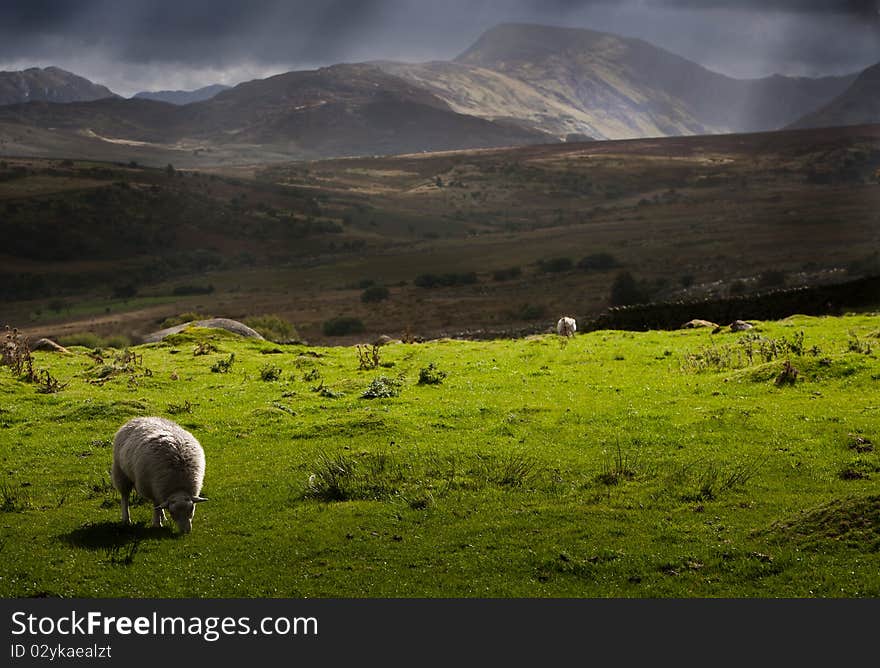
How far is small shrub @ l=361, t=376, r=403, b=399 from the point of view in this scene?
915 inches

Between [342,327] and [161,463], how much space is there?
57.5 m

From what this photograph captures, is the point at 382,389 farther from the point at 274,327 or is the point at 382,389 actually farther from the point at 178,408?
the point at 274,327

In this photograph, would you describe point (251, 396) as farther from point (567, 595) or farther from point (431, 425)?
point (567, 595)

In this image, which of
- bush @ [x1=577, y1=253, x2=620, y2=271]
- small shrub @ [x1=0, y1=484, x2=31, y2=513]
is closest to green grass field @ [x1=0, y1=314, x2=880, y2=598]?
small shrub @ [x1=0, y1=484, x2=31, y2=513]

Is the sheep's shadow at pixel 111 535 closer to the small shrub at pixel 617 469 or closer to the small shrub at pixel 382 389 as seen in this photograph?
the small shrub at pixel 617 469

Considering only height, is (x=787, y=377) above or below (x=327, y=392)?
above

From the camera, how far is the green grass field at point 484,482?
429 inches

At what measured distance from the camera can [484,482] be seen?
48.8 feet

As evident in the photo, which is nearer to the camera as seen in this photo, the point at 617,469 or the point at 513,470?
the point at 617,469

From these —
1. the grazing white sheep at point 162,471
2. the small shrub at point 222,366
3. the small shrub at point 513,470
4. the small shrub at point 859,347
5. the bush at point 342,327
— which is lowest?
the bush at point 342,327

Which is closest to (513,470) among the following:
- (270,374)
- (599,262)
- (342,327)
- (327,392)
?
(327,392)

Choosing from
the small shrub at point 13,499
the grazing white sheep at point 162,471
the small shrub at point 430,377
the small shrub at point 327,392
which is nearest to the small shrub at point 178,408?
the small shrub at point 327,392

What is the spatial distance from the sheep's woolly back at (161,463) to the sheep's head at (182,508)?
0.27 m

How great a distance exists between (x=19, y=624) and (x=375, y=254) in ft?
397
